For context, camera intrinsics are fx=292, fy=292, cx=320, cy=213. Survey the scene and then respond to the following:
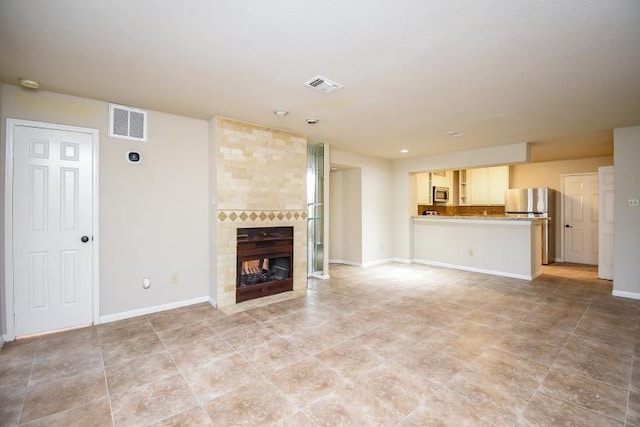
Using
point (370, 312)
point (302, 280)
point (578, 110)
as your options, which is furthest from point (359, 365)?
point (578, 110)

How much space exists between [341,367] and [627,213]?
192 inches

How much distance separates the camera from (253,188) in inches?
160

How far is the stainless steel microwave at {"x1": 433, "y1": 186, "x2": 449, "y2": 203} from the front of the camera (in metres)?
7.89

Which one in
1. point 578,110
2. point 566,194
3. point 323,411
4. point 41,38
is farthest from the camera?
point 566,194

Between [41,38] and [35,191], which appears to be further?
[35,191]

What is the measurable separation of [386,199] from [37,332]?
6.25 m

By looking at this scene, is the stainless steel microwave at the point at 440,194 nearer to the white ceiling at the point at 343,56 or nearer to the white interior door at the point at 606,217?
the white interior door at the point at 606,217

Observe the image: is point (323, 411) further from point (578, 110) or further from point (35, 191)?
point (578, 110)

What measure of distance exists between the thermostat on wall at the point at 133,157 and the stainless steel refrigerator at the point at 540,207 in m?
7.78

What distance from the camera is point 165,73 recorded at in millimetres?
2568

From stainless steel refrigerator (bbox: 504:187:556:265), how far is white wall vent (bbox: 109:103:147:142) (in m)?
7.76

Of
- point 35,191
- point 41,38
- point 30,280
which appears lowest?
point 30,280

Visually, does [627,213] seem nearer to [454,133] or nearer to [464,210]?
[454,133]

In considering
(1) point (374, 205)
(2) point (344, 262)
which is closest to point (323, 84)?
(1) point (374, 205)
